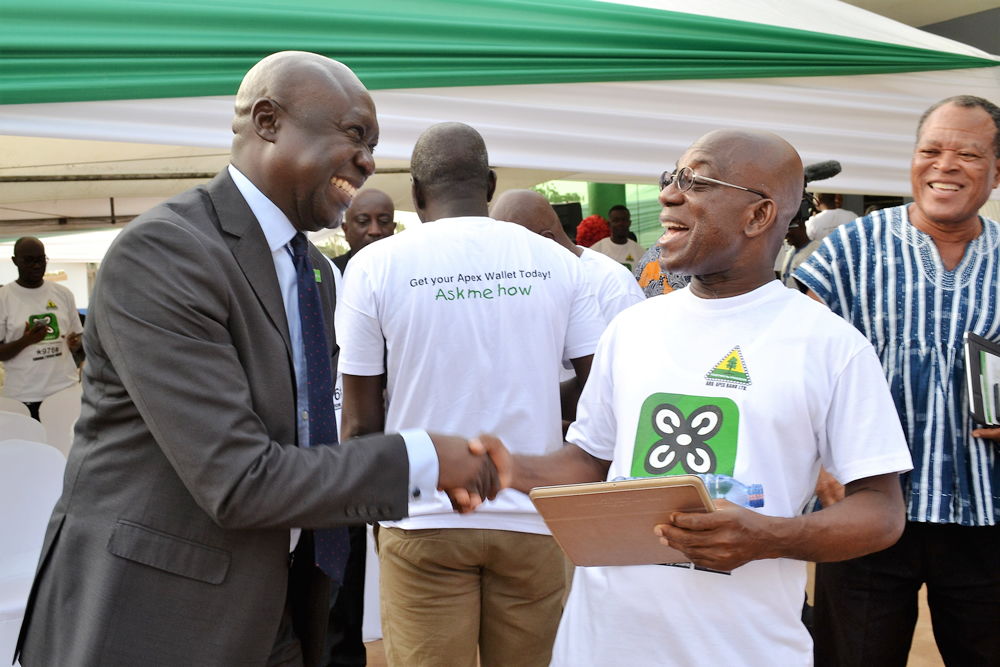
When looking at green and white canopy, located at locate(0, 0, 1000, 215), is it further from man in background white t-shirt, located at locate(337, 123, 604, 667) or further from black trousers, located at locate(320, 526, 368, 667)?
black trousers, located at locate(320, 526, 368, 667)

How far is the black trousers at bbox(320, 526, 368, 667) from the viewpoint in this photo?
3.90m

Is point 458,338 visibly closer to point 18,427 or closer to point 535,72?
point 535,72

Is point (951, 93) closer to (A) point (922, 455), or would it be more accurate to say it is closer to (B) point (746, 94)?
(B) point (746, 94)

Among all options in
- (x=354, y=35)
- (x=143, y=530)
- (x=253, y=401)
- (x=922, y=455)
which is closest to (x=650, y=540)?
(x=253, y=401)

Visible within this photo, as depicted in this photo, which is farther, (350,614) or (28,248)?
(28,248)

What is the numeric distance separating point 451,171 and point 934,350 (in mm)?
1603

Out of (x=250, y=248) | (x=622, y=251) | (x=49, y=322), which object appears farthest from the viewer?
(x=622, y=251)

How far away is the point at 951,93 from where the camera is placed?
14.3 ft

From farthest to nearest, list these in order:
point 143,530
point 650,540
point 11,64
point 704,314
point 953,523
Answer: point 11,64, point 953,523, point 704,314, point 650,540, point 143,530

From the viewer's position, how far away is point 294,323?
1.89m

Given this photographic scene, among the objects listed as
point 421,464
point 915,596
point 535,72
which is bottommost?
point 915,596

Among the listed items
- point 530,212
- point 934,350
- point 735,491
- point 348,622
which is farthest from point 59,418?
point 934,350

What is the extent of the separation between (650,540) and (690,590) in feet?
0.59

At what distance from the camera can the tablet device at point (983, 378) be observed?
234 centimetres
